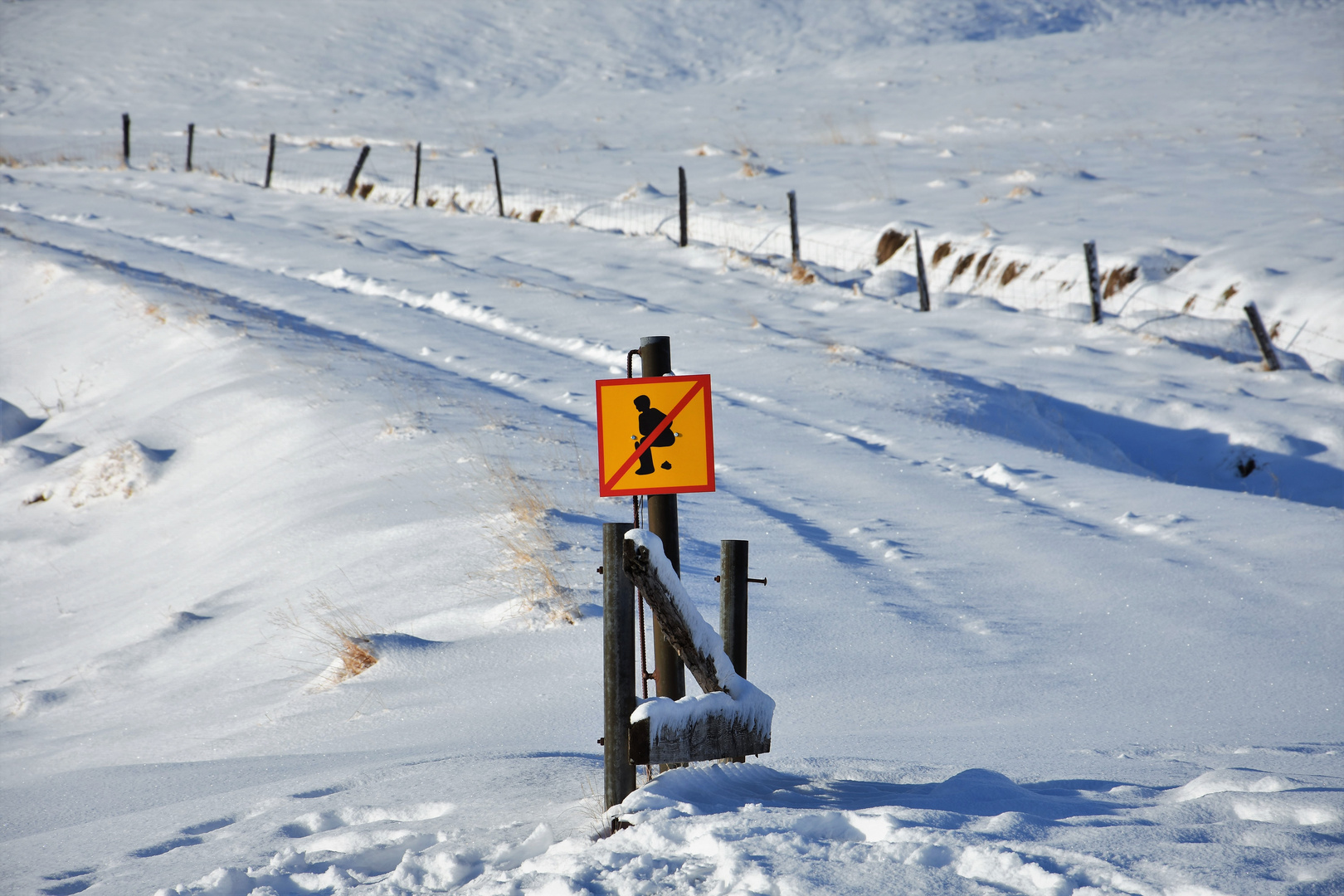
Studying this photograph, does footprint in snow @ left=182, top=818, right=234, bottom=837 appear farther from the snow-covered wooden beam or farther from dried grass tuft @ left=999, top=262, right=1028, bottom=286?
dried grass tuft @ left=999, top=262, right=1028, bottom=286

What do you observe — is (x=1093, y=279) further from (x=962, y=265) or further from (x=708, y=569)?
(x=708, y=569)

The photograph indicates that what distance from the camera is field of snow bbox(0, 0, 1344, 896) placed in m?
2.88

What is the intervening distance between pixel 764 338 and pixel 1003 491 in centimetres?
520

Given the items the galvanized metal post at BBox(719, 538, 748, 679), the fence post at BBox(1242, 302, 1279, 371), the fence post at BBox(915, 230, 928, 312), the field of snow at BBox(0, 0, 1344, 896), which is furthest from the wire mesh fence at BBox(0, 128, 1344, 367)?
the galvanized metal post at BBox(719, 538, 748, 679)

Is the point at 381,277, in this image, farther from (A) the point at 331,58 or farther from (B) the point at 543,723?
(A) the point at 331,58

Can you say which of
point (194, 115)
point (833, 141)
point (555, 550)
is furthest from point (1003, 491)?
point (194, 115)

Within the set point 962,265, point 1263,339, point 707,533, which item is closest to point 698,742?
point 707,533

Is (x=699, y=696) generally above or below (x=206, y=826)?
above

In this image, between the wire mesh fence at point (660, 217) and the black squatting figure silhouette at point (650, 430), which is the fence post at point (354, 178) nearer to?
the wire mesh fence at point (660, 217)

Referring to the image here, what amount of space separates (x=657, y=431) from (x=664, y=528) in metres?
0.35

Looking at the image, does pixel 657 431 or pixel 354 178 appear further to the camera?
pixel 354 178

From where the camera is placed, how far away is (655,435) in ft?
9.16

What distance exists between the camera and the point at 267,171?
24625 mm

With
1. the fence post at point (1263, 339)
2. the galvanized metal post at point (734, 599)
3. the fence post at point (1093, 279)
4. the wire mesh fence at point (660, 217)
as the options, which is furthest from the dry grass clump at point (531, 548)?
the wire mesh fence at point (660, 217)
